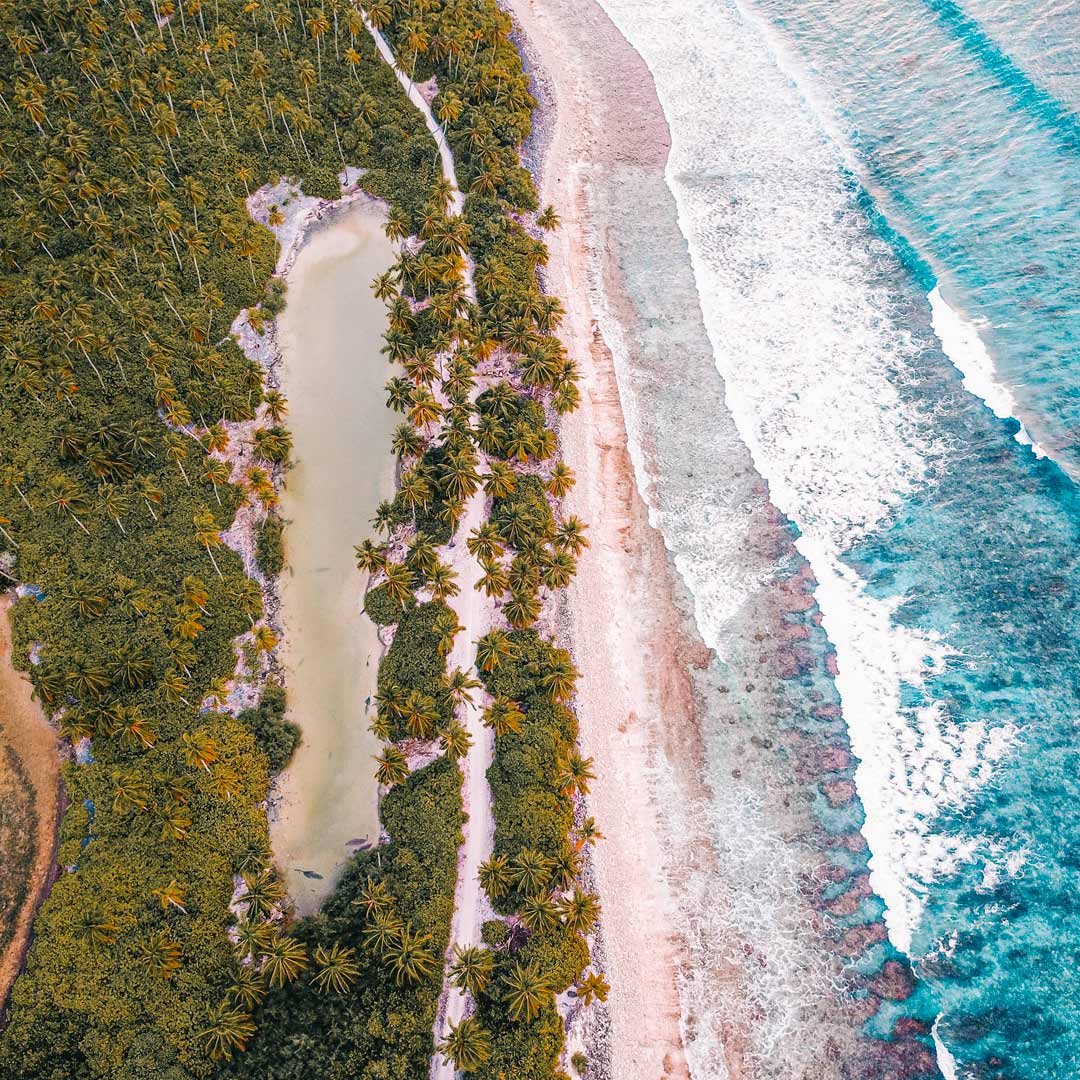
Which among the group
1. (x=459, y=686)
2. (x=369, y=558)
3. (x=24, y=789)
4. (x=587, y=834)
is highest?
(x=369, y=558)

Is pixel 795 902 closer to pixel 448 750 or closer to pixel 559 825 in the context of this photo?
pixel 559 825

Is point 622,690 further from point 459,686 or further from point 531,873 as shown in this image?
point 531,873

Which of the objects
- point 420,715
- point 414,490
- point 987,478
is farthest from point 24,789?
point 987,478

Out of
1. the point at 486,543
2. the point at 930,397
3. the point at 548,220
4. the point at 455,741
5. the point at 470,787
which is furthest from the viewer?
the point at 548,220

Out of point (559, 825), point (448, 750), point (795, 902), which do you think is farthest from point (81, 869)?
point (795, 902)

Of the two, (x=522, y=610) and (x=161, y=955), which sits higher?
(x=522, y=610)

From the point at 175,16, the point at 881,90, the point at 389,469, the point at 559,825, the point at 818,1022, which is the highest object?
the point at 175,16

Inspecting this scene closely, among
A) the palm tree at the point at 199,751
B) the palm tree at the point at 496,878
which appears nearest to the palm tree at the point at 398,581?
the palm tree at the point at 199,751

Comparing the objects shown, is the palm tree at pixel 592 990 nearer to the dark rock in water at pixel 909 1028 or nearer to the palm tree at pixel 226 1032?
the dark rock in water at pixel 909 1028
